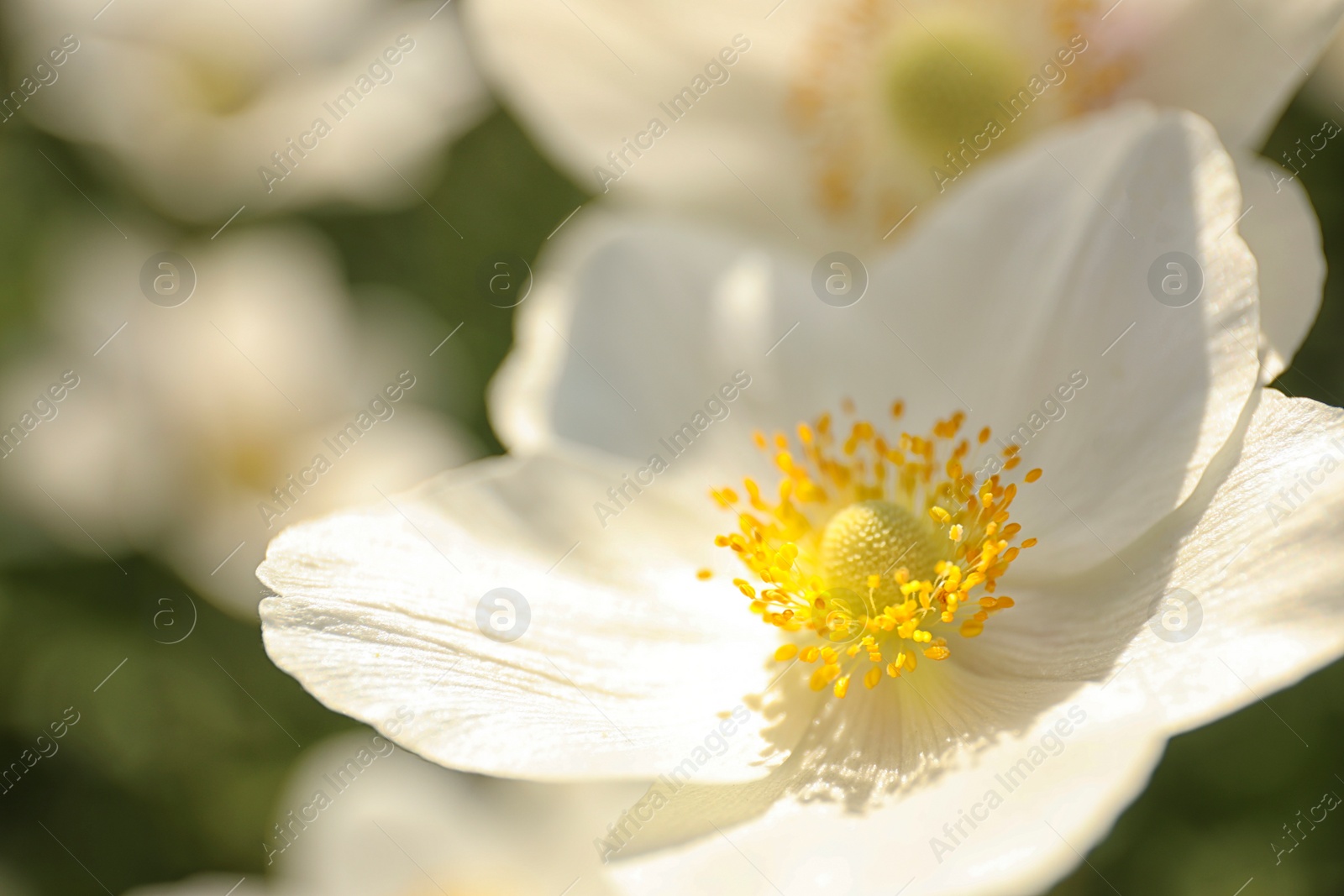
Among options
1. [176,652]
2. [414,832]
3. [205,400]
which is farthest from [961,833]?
[205,400]

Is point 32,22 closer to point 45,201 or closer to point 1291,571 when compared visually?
point 45,201

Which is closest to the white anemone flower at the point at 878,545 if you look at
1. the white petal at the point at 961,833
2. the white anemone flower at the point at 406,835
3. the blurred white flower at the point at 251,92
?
the white petal at the point at 961,833

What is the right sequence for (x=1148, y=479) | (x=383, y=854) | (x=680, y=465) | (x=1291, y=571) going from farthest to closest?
(x=383, y=854) → (x=680, y=465) → (x=1148, y=479) → (x=1291, y=571)

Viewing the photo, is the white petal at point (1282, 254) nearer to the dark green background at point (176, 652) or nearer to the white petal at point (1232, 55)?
the white petal at point (1232, 55)

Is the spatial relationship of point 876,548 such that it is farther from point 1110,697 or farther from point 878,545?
point 1110,697

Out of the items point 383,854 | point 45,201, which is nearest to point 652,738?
point 383,854

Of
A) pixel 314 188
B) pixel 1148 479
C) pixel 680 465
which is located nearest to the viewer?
pixel 1148 479

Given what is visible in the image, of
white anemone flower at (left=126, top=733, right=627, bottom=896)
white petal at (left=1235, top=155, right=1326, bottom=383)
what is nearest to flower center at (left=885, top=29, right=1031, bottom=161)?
white petal at (left=1235, top=155, right=1326, bottom=383)
